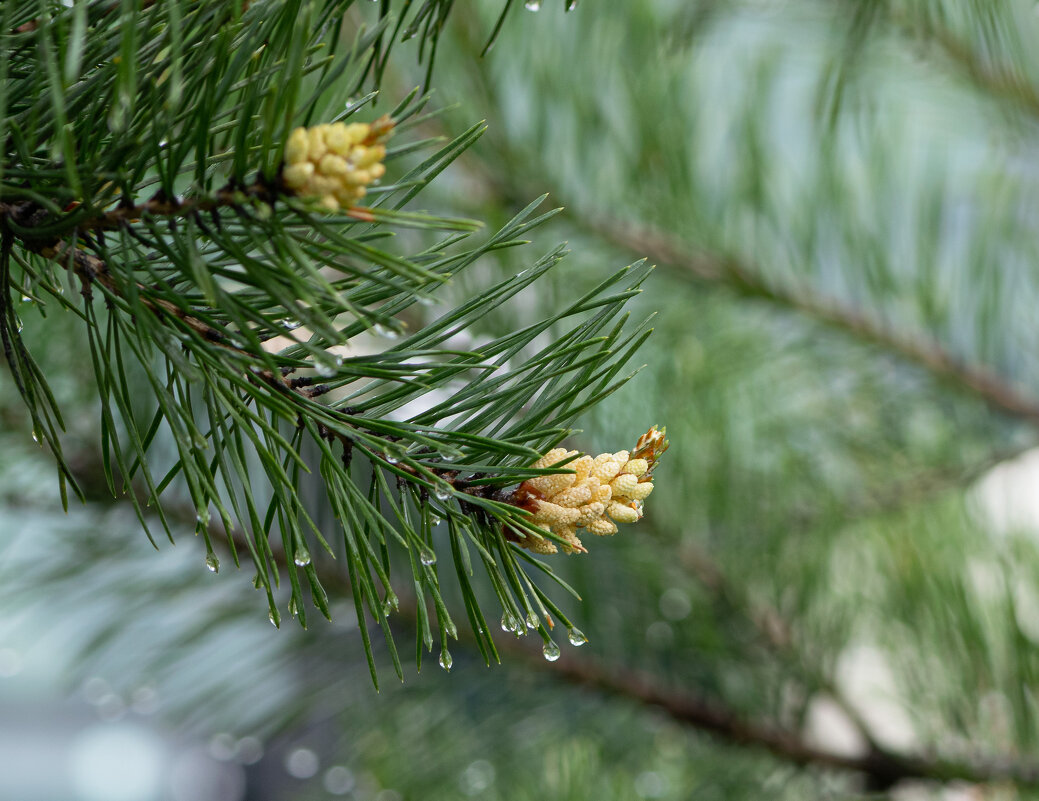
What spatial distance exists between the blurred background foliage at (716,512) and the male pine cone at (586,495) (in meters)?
0.26

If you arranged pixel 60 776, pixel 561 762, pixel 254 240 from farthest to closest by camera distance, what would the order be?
pixel 60 776 < pixel 561 762 < pixel 254 240

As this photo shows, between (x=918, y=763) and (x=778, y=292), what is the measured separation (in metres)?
0.22

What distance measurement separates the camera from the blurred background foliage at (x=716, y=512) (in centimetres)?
41

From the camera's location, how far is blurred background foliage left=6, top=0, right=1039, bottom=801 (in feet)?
1.35

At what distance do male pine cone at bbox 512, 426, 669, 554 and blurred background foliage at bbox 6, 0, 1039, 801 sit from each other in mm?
262

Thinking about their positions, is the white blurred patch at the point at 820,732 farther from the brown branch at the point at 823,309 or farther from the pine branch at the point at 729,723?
the brown branch at the point at 823,309

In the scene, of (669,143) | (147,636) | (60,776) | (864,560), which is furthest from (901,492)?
(60,776)

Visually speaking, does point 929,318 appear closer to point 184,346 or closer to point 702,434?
point 702,434

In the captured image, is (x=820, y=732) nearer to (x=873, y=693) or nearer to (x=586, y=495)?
(x=873, y=693)

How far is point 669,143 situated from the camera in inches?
17.3

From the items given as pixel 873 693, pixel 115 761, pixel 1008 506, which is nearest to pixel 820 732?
pixel 873 693

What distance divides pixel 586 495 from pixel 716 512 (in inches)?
12.6

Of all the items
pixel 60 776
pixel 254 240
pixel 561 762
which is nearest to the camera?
pixel 254 240

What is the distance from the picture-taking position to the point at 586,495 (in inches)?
5.0
